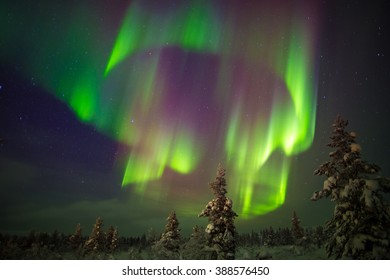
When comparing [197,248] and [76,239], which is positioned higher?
[197,248]

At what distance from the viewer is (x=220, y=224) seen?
878 inches

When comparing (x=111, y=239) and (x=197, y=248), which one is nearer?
(x=197, y=248)

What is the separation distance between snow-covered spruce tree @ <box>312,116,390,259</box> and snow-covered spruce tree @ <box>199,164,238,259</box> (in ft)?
28.6

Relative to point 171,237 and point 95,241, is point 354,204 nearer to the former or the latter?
point 171,237

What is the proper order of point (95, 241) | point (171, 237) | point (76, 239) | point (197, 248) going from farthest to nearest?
point (76, 239)
point (95, 241)
point (171, 237)
point (197, 248)

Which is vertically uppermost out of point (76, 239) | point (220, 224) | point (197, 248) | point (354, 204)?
point (354, 204)

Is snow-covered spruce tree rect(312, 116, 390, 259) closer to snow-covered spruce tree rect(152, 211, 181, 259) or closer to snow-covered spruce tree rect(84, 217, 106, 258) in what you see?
snow-covered spruce tree rect(152, 211, 181, 259)

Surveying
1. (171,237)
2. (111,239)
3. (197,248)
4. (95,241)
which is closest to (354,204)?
(197,248)

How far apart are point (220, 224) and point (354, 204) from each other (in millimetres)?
11014

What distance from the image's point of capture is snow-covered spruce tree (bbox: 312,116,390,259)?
1291 cm

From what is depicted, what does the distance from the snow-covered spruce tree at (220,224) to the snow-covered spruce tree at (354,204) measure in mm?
8710

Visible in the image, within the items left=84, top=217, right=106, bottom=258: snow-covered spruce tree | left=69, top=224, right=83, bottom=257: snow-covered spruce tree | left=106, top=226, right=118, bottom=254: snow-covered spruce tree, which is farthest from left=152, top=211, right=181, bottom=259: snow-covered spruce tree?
left=69, top=224, right=83, bottom=257: snow-covered spruce tree
